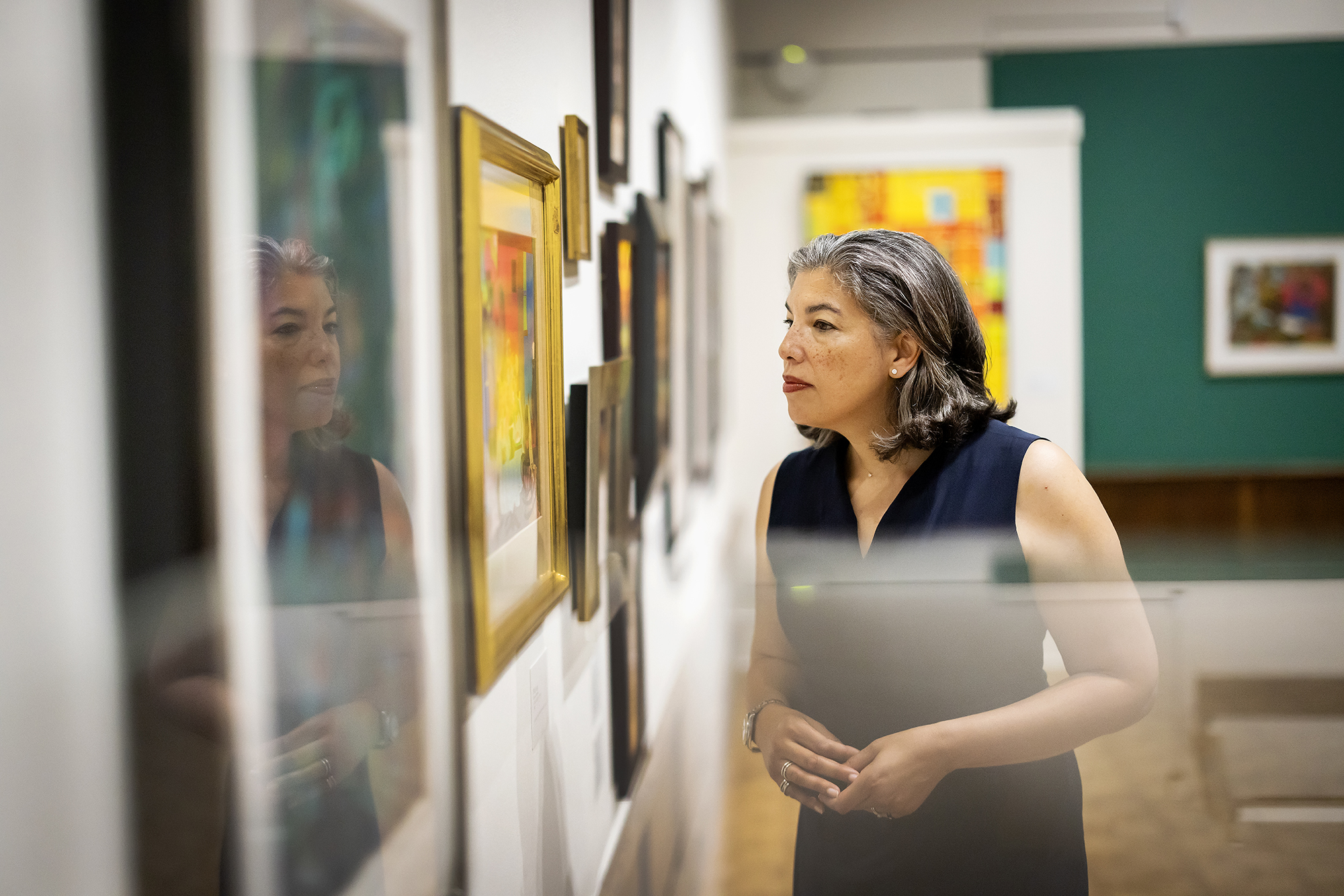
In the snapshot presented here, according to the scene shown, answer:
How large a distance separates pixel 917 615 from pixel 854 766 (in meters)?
0.13

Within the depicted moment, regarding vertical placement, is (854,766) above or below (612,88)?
below

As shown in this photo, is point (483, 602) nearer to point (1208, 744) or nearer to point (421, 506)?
point (421, 506)

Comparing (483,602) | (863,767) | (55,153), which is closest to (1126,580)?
(863,767)

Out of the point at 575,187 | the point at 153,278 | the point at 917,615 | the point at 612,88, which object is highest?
the point at 612,88

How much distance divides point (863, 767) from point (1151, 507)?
0.32m

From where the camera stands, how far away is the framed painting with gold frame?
0.49 meters

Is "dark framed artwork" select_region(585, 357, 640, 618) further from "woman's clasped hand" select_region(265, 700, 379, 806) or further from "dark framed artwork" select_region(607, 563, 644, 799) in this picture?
"woman's clasped hand" select_region(265, 700, 379, 806)

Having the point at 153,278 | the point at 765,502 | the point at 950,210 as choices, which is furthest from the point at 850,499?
the point at 950,210

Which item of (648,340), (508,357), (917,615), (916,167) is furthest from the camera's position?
(916,167)

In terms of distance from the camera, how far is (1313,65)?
2.71 feet

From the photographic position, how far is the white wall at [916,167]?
696 millimetres

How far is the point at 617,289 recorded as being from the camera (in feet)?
2.80

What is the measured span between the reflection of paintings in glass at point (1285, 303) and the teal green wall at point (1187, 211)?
0.15ft

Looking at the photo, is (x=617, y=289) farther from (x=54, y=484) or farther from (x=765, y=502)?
(x=54, y=484)
